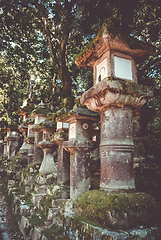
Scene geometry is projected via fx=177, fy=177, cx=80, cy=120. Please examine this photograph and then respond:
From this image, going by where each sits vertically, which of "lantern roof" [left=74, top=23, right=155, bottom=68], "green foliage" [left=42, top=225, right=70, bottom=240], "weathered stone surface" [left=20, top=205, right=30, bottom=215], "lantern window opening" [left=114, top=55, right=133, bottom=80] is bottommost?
"weathered stone surface" [left=20, top=205, right=30, bottom=215]

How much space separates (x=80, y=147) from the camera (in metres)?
3.58

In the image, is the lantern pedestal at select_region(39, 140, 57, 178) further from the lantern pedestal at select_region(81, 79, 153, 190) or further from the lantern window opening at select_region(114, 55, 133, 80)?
the lantern window opening at select_region(114, 55, 133, 80)

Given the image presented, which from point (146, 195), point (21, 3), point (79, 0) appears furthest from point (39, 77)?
point (146, 195)

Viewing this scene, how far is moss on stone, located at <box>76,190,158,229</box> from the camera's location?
7.59ft

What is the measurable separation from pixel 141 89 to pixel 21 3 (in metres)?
6.97

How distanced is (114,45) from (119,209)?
254cm

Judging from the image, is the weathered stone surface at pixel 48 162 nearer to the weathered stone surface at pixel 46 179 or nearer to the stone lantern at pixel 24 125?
the weathered stone surface at pixel 46 179

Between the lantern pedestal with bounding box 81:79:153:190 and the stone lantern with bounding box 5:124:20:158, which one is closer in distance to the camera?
the lantern pedestal with bounding box 81:79:153:190

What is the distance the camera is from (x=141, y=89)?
Answer: 2982 millimetres

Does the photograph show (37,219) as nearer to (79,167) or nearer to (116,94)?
(79,167)

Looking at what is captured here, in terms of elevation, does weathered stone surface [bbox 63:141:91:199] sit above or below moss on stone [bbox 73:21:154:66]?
below

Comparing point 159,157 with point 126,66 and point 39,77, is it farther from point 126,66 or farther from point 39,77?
point 39,77

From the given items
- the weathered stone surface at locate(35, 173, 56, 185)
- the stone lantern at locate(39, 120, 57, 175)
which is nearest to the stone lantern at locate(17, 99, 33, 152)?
the stone lantern at locate(39, 120, 57, 175)

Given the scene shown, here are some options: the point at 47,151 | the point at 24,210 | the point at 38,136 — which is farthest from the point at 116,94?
the point at 38,136
